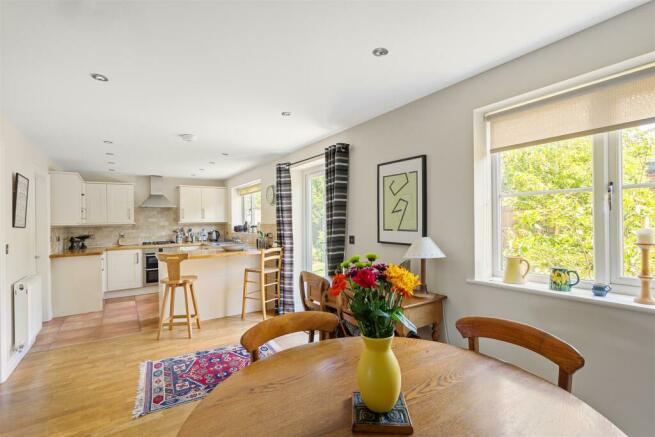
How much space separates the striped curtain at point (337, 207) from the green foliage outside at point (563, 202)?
153 cm

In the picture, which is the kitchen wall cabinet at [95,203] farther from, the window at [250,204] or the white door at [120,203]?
the window at [250,204]

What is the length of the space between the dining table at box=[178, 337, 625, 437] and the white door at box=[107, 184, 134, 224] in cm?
608

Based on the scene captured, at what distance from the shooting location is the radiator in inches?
113

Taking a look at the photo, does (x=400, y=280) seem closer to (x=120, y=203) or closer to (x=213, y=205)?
(x=120, y=203)

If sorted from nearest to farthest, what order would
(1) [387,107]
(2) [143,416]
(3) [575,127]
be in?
(3) [575,127]
(2) [143,416]
(1) [387,107]

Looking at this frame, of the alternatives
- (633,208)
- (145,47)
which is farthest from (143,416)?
(633,208)

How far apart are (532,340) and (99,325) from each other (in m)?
4.77

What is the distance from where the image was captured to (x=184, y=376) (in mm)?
2609

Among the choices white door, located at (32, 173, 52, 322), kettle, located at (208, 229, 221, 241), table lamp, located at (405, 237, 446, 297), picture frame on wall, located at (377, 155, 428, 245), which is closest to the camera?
table lamp, located at (405, 237, 446, 297)

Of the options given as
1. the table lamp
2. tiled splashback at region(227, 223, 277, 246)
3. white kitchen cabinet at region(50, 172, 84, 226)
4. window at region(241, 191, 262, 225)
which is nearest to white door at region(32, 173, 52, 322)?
white kitchen cabinet at region(50, 172, 84, 226)

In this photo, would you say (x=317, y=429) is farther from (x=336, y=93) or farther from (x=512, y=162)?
(x=336, y=93)

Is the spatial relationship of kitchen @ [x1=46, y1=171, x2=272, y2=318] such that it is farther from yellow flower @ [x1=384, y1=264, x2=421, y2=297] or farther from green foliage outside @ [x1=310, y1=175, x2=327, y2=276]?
yellow flower @ [x1=384, y1=264, x2=421, y2=297]

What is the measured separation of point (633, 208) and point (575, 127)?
512 mm

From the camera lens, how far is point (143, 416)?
208cm
